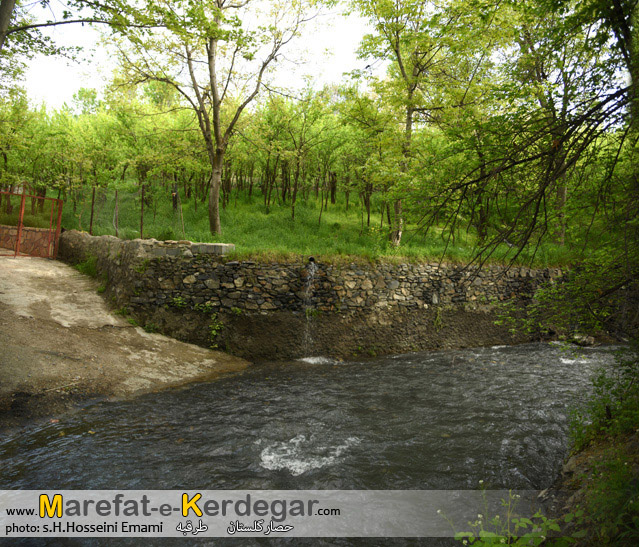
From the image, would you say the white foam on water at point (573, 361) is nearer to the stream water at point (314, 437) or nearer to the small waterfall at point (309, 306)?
the stream water at point (314, 437)

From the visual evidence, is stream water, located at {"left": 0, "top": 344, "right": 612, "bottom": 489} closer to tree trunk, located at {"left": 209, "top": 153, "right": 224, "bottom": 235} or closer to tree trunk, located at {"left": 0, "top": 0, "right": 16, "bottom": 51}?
tree trunk, located at {"left": 0, "top": 0, "right": 16, "bottom": 51}

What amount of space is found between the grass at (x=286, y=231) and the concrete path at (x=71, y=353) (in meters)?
3.01

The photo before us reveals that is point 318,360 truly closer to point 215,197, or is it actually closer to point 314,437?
point 314,437

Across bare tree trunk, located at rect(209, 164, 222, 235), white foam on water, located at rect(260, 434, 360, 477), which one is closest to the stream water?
white foam on water, located at rect(260, 434, 360, 477)

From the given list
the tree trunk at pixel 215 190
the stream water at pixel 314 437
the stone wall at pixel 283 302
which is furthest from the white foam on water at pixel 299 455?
the tree trunk at pixel 215 190

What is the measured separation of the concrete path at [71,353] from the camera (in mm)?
6211

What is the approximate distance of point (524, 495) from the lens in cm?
390

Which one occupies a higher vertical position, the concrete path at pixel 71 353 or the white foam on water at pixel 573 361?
the white foam on water at pixel 573 361

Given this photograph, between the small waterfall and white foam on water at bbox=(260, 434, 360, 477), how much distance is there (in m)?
4.78

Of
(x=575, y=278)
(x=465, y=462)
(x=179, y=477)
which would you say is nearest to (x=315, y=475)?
(x=179, y=477)

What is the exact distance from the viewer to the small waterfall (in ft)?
33.1

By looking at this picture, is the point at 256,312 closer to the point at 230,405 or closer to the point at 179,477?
the point at 230,405

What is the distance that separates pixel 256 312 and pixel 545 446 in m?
7.11

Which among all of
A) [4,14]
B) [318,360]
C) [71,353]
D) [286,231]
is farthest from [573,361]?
[4,14]
